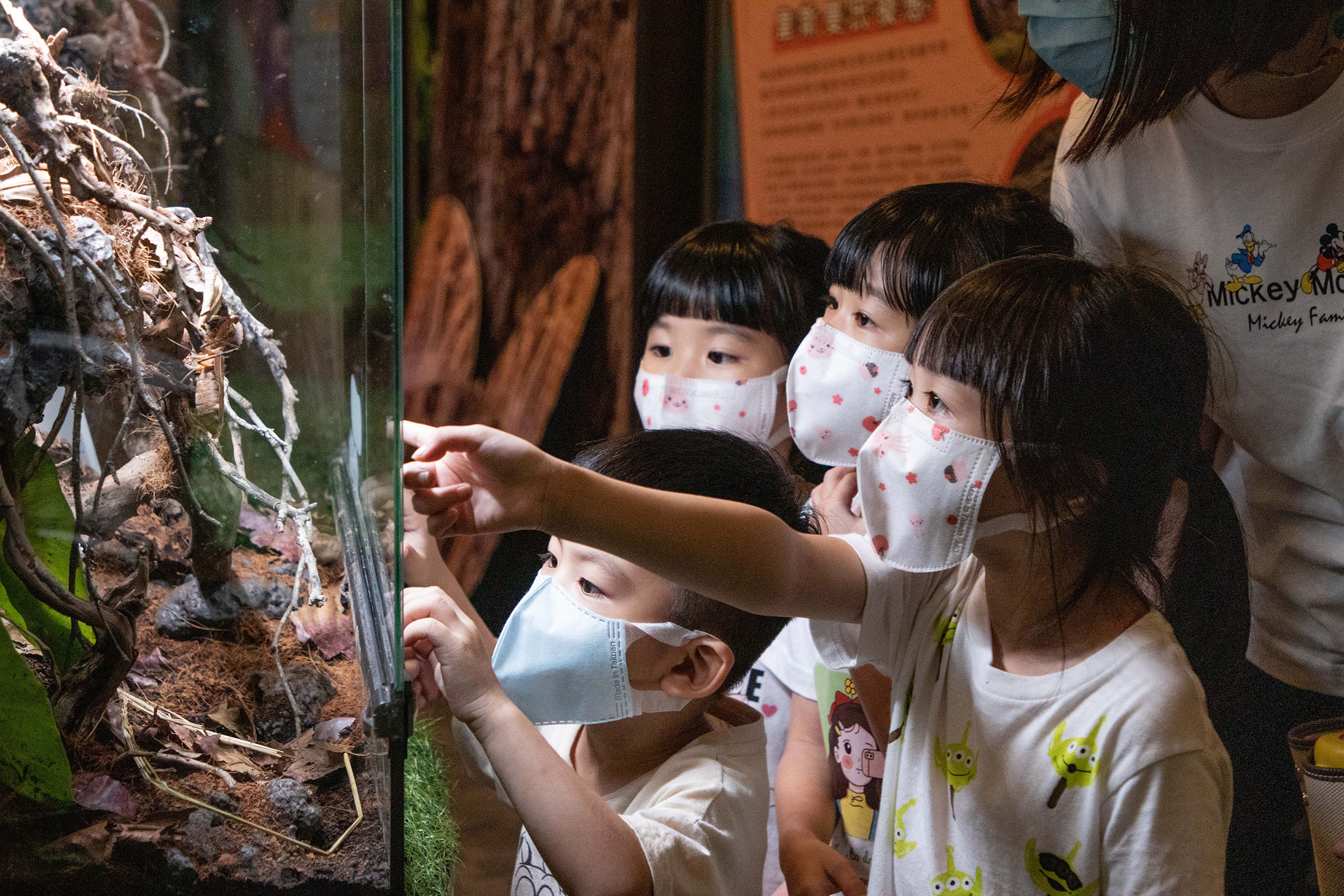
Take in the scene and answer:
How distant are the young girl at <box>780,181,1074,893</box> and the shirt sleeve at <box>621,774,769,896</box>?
148 millimetres

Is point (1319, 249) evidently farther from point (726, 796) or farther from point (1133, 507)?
point (726, 796)

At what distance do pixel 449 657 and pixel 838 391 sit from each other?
0.44m

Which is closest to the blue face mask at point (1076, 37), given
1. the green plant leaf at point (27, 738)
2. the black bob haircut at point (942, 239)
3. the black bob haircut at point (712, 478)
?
the black bob haircut at point (942, 239)

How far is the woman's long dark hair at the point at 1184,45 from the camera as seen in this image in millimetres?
744

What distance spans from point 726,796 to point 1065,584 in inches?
14.4

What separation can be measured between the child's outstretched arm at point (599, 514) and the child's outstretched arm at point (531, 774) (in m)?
0.11

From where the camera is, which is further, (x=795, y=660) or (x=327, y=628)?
(x=795, y=660)

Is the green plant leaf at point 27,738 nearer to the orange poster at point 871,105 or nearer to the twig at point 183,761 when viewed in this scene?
the twig at point 183,761

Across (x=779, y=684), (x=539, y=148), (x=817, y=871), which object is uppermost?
(x=539, y=148)

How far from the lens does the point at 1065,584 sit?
79cm

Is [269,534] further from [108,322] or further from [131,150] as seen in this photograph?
[131,150]

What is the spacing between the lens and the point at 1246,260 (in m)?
0.79

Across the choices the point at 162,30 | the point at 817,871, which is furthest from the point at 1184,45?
the point at 162,30

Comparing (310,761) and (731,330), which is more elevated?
(731,330)
